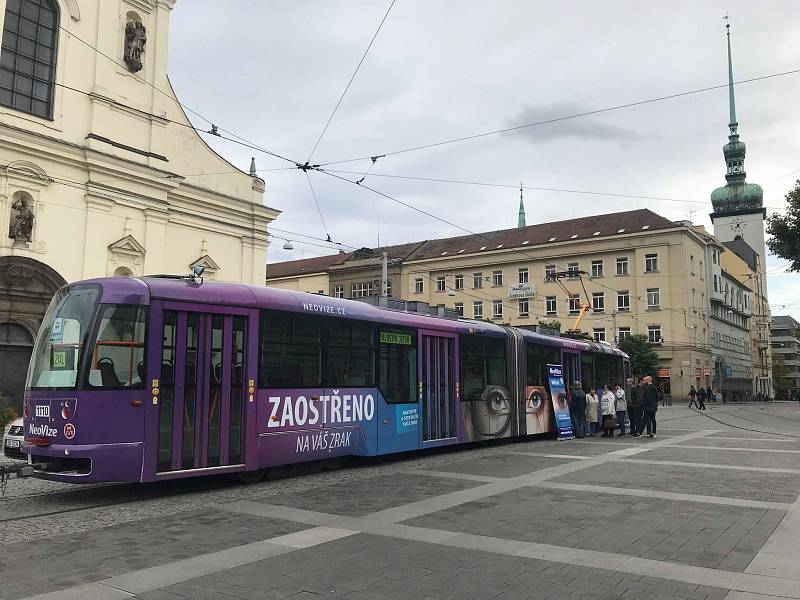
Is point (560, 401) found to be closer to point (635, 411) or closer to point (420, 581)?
point (635, 411)

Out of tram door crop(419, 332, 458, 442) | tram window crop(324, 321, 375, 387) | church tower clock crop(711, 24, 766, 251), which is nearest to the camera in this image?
tram window crop(324, 321, 375, 387)

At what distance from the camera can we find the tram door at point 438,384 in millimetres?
14344

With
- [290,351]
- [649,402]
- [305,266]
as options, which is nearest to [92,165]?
[290,351]

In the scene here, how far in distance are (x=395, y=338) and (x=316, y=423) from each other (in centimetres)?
275

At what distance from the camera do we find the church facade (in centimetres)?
2270

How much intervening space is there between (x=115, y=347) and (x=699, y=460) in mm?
11716

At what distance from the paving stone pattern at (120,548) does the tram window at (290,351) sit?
2985 mm

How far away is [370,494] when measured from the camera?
9.82 metres

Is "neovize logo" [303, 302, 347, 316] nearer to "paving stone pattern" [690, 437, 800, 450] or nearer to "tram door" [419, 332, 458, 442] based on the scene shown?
"tram door" [419, 332, 458, 442]

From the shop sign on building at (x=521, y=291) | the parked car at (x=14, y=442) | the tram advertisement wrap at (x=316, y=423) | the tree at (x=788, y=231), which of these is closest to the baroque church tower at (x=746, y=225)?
the shop sign on building at (x=521, y=291)

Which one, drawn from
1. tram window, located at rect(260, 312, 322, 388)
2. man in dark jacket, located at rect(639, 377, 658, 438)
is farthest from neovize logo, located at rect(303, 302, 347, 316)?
man in dark jacket, located at rect(639, 377, 658, 438)

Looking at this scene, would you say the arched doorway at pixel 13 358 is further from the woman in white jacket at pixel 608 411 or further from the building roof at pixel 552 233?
the building roof at pixel 552 233

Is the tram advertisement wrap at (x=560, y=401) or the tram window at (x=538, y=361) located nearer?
the tram window at (x=538, y=361)

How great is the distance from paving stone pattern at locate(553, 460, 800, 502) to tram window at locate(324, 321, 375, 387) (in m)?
4.11
